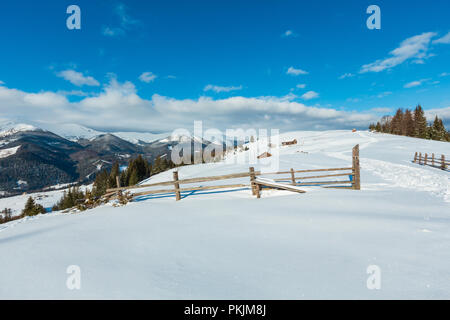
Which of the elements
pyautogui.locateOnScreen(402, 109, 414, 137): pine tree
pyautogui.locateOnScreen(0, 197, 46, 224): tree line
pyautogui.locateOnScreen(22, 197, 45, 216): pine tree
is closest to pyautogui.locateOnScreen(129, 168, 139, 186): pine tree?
pyautogui.locateOnScreen(0, 197, 46, 224): tree line

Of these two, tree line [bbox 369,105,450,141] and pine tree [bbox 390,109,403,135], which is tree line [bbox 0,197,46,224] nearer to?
tree line [bbox 369,105,450,141]

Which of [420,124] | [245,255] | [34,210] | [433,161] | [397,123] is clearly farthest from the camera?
[397,123]

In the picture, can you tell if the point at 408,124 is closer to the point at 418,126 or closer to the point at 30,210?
the point at 418,126

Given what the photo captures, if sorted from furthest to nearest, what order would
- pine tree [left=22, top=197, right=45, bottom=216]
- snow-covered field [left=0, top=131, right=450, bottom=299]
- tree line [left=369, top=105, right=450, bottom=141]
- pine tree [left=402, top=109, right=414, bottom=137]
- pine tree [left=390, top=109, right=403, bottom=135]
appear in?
pine tree [left=390, top=109, right=403, bottom=135]
pine tree [left=402, top=109, right=414, bottom=137]
tree line [left=369, top=105, right=450, bottom=141]
pine tree [left=22, top=197, right=45, bottom=216]
snow-covered field [left=0, top=131, right=450, bottom=299]

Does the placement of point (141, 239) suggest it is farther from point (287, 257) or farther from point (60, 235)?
point (287, 257)

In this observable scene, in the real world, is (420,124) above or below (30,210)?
above

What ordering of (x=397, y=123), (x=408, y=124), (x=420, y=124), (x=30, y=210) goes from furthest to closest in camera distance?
(x=397, y=123), (x=408, y=124), (x=420, y=124), (x=30, y=210)

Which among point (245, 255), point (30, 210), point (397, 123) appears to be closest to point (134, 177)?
point (30, 210)

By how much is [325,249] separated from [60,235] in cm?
684

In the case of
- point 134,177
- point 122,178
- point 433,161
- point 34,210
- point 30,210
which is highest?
point 433,161

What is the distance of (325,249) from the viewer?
4.29 meters

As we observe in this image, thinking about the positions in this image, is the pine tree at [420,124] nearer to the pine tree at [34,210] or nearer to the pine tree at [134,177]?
the pine tree at [134,177]

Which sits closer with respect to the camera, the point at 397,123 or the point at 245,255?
the point at 245,255
